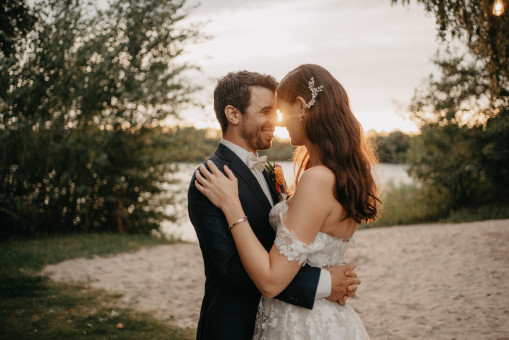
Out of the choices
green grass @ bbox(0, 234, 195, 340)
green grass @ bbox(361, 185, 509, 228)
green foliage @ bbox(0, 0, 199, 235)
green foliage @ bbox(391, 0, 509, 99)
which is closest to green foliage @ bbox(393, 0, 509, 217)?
green grass @ bbox(361, 185, 509, 228)

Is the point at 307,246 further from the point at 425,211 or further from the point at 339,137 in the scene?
the point at 425,211

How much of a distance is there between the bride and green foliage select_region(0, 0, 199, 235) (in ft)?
26.3

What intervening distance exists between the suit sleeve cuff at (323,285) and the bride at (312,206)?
3.3 inches

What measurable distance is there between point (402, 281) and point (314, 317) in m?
5.30

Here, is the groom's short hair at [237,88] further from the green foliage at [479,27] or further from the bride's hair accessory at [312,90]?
the green foliage at [479,27]

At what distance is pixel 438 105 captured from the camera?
1305 cm

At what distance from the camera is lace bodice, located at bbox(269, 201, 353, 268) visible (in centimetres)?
196

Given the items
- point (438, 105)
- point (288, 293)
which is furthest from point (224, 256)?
point (438, 105)

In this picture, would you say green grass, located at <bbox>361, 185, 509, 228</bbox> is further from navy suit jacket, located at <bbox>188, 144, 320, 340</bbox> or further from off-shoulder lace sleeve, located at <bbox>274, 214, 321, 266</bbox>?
off-shoulder lace sleeve, located at <bbox>274, 214, 321, 266</bbox>

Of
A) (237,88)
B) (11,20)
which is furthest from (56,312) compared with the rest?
(237,88)

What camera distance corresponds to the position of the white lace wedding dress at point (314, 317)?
2.14m

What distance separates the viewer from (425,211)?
1414 centimetres

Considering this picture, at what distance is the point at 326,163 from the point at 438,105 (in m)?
12.3

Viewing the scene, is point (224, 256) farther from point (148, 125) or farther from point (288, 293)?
point (148, 125)
